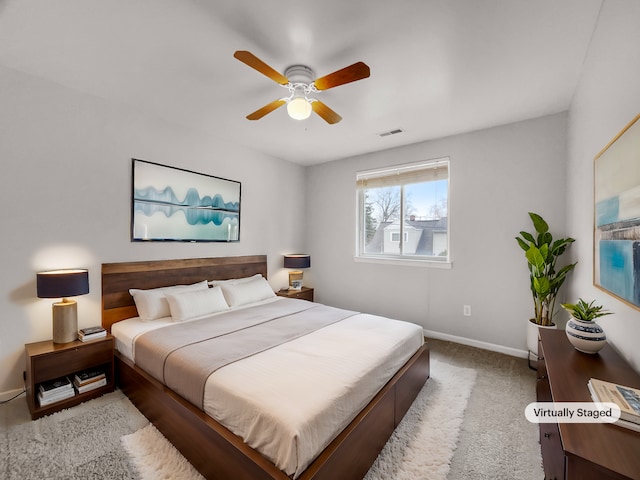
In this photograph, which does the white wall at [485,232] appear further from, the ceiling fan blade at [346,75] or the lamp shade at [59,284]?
the lamp shade at [59,284]

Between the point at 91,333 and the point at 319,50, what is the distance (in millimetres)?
2950

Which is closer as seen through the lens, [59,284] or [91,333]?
[59,284]

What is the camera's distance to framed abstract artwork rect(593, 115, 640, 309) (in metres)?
1.25

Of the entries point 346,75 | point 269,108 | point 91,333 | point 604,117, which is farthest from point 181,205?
point 604,117

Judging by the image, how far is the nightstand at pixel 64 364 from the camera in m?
2.10

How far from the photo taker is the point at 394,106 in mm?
2812

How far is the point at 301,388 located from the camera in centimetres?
155

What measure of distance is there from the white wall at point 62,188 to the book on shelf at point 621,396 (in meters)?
3.59

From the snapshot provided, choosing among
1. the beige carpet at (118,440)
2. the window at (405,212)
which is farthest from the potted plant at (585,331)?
the window at (405,212)

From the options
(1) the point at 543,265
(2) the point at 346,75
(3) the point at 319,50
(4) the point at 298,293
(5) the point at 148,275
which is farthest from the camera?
(4) the point at 298,293

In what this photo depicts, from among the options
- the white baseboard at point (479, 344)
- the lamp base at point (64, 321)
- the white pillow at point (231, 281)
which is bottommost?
the white baseboard at point (479, 344)

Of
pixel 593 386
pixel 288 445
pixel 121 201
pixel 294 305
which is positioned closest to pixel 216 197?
pixel 121 201

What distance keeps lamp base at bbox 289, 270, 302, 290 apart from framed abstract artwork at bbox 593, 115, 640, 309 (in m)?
3.51

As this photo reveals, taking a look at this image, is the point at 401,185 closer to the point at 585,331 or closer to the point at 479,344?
the point at 479,344
